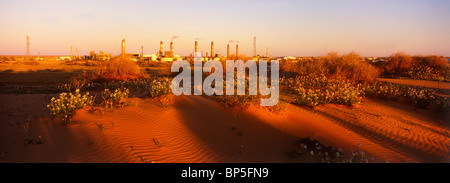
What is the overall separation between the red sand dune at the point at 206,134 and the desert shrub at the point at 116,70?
7.44m

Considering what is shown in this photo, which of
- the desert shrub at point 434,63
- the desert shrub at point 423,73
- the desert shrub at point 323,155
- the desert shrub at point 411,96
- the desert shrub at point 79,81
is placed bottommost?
the desert shrub at point 323,155

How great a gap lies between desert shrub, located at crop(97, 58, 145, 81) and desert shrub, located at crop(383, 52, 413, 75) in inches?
812

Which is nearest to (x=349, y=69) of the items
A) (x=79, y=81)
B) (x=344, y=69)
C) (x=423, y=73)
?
(x=344, y=69)

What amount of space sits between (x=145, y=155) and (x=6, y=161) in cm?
231

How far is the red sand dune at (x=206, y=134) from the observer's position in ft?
16.7

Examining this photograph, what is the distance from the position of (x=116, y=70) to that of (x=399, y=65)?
22267mm

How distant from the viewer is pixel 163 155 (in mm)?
5129

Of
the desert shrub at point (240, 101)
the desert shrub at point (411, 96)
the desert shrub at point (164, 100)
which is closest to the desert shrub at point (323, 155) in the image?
the desert shrub at point (240, 101)

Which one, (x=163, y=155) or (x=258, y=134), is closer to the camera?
(x=163, y=155)

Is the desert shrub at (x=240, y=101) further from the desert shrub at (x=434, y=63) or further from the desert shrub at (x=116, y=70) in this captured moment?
the desert shrub at (x=434, y=63)

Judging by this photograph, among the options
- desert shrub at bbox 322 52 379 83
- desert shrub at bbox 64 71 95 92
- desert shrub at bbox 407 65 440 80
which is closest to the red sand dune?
desert shrub at bbox 64 71 95 92

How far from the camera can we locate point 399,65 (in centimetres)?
2169
